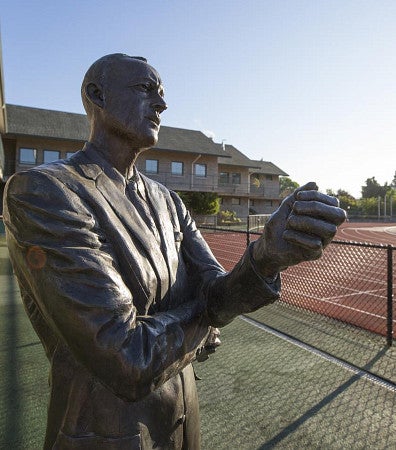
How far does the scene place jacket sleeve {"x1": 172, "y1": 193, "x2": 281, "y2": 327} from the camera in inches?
49.4

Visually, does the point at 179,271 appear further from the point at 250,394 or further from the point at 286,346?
the point at 286,346

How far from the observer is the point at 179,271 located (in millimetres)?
1483

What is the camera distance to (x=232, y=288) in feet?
4.31

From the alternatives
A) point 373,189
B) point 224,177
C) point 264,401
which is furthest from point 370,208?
point 264,401

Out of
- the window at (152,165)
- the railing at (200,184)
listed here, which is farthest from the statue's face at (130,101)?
the window at (152,165)

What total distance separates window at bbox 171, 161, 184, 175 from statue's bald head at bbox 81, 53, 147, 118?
29.8 meters

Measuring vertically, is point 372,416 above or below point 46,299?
below

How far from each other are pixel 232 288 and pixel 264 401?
9.81 ft

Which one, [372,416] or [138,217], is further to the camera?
[372,416]

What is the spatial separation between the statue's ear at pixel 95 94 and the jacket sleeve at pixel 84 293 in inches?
16.1

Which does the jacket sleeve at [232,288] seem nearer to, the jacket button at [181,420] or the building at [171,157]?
the jacket button at [181,420]

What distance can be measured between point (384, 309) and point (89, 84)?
814cm

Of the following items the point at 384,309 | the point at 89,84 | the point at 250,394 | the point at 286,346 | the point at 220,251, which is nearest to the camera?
the point at 89,84

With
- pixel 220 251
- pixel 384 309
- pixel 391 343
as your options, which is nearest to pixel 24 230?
pixel 391 343
